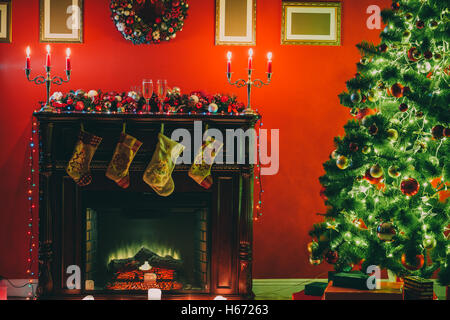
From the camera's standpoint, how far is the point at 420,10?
2.53 metres

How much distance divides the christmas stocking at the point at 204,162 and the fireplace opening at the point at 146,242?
0.60 ft

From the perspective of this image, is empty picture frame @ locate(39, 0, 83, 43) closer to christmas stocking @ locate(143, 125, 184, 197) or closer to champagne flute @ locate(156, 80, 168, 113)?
champagne flute @ locate(156, 80, 168, 113)

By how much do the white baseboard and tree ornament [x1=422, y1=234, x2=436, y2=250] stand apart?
10.3 feet

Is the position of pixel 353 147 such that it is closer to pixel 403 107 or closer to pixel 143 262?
pixel 403 107

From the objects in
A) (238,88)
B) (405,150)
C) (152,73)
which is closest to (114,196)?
(152,73)

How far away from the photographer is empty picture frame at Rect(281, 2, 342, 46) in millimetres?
3797

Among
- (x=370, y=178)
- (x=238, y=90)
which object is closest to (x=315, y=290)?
(x=370, y=178)

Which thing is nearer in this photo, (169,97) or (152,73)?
(169,97)

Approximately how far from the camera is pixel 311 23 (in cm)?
381

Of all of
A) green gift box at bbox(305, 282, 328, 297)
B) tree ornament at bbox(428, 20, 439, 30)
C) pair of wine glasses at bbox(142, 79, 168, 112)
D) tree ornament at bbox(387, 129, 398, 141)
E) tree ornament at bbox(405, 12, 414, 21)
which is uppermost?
tree ornament at bbox(405, 12, 414, 21)

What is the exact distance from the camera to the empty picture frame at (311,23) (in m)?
3.80

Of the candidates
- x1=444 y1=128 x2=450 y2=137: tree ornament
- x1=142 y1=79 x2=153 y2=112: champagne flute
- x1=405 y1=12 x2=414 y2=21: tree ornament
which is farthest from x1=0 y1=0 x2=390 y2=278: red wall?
x1=444 y1=128 x2=450 y2=137: tree ornament
